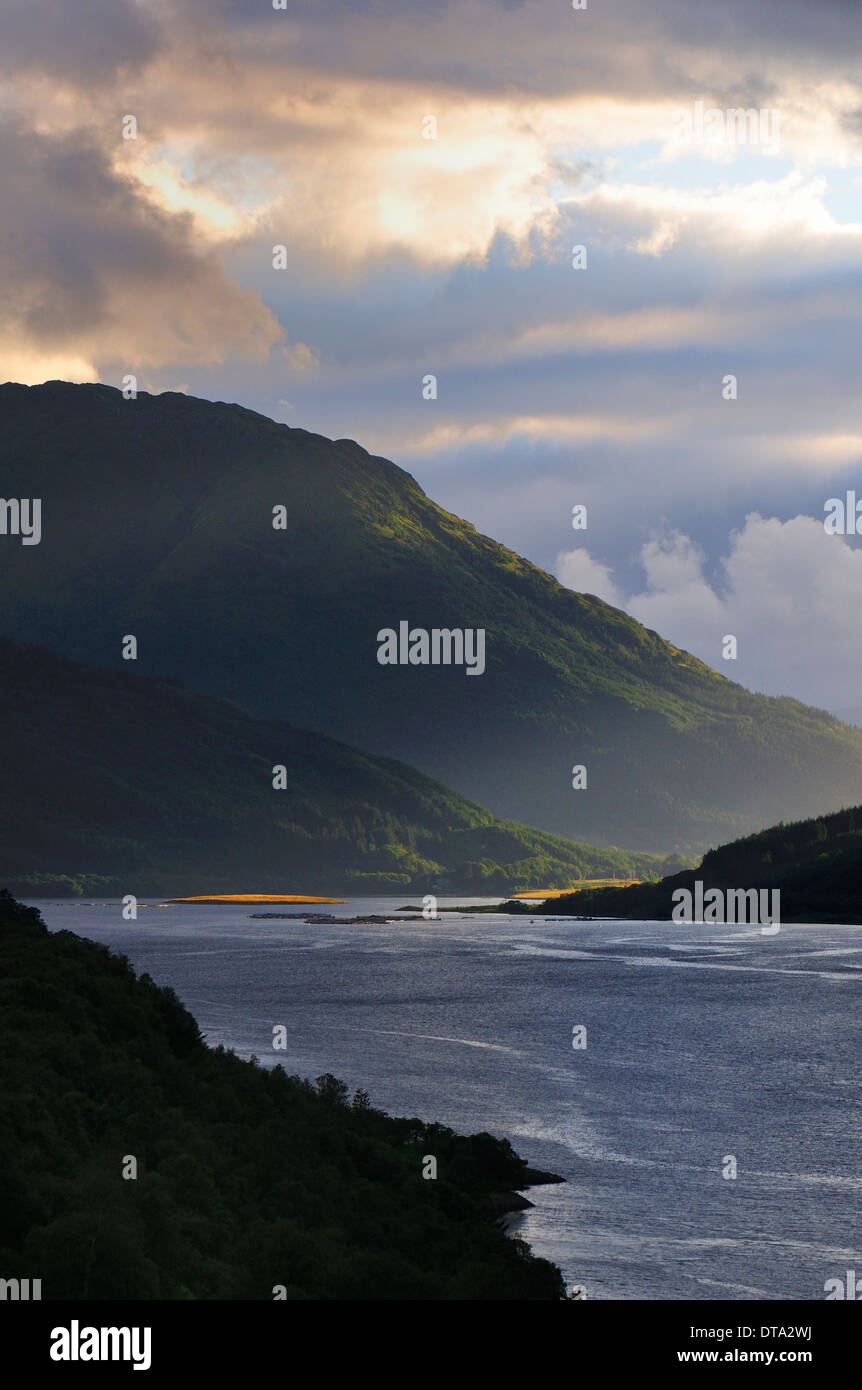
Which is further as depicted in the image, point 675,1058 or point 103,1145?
point 675,1058

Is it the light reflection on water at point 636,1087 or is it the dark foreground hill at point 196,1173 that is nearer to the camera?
the dark foreground hill at point 196,1173

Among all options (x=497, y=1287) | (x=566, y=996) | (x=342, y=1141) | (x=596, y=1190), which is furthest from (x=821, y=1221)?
(x=566, y=996)

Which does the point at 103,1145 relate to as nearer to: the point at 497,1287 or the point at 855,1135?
the point at 497,1287

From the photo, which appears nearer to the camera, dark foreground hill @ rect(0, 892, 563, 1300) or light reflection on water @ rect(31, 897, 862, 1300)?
dark foreground hill @ rect(0, 892, 563, 1300)

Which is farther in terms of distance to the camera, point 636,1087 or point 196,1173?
point 636,1087

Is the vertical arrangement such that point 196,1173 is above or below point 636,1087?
above

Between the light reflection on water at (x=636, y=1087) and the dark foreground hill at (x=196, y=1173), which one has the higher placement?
the dark foreground hill at (x=196, y=1173)

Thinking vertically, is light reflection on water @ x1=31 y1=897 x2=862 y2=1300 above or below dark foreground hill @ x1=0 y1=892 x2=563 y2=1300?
below
